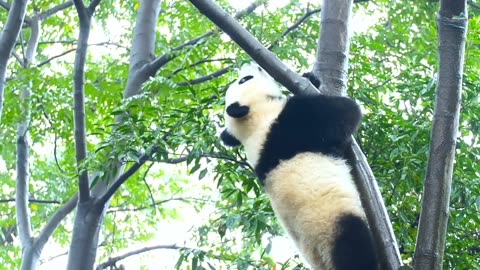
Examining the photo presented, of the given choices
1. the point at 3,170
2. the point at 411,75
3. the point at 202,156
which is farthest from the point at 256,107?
the point at 3,170

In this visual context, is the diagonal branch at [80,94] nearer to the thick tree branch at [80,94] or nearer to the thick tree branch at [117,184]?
the thick tree branch at [80,94]

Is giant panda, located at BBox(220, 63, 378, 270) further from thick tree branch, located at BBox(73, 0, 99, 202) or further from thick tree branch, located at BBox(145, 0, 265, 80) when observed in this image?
thick tree branch, located at BBox(145, 0, 265, 80)

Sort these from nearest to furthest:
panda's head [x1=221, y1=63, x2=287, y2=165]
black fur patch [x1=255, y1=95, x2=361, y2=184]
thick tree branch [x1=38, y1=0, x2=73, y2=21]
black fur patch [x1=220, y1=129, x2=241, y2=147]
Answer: black fur patch [x1=255, y1=95, x2=361, y2=184]
panda's head [x1=221, y1=63, x2=287, y2=165]
black fur patch [x1=220, y1=129, x2=241, y2=147]
thick tree branch [x1=38, y1=0, x2=73, y2=21]

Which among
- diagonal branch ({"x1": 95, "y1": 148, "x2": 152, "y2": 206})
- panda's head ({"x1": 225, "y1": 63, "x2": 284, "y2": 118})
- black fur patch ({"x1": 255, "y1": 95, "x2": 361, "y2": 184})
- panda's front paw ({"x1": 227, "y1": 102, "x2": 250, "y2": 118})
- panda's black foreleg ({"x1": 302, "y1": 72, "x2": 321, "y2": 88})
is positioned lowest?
black fur patch ({"x1": 255, "y1": 95, "x2": 361, "y2": 184})

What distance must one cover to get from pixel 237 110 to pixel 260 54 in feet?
2.44

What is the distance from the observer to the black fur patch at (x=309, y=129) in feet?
12.3

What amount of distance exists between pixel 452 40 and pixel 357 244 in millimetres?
1032

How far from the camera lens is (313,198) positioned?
3725 millimetres

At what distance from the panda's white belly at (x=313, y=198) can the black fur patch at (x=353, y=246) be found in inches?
1.7

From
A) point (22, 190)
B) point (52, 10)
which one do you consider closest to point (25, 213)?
point (22, 190)

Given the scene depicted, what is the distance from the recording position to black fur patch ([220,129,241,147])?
4375 mm

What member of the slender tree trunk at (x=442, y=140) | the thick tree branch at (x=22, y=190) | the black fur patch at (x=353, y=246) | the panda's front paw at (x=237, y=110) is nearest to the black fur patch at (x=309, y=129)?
the panda's front paw at (x=237, y=110)

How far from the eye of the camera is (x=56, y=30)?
10188 millimetres

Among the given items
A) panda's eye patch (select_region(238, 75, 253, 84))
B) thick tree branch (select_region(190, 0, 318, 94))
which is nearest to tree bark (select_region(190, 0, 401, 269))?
thick tree branch (select_region(190, 0, 318, 94))
